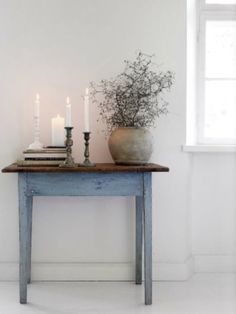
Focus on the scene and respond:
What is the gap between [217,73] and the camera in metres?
2.83

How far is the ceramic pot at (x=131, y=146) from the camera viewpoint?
2.34 m

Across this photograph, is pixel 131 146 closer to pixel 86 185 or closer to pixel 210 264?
pixel 86 185

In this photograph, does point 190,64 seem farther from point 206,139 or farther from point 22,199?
point 22,199

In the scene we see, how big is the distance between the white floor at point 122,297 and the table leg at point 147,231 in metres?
0.09

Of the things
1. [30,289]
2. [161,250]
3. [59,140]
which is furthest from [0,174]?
[161,250]

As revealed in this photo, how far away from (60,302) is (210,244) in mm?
1016

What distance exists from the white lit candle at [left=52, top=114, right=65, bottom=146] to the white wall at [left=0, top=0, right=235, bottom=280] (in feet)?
0.63

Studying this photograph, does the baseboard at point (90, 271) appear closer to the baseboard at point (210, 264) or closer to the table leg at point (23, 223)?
the baseboard at point (210, 264)

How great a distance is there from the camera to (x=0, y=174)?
2607 millimetres

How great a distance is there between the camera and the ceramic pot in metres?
2.34

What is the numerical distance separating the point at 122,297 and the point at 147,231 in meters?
0.40

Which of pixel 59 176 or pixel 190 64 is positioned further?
pixel 190 64

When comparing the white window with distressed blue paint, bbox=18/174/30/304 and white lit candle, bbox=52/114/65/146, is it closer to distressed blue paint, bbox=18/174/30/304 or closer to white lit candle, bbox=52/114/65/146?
white lit candle, bbox=52/114/65/146

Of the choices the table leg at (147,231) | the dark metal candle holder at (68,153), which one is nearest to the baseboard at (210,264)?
the table leg at (147,231)
